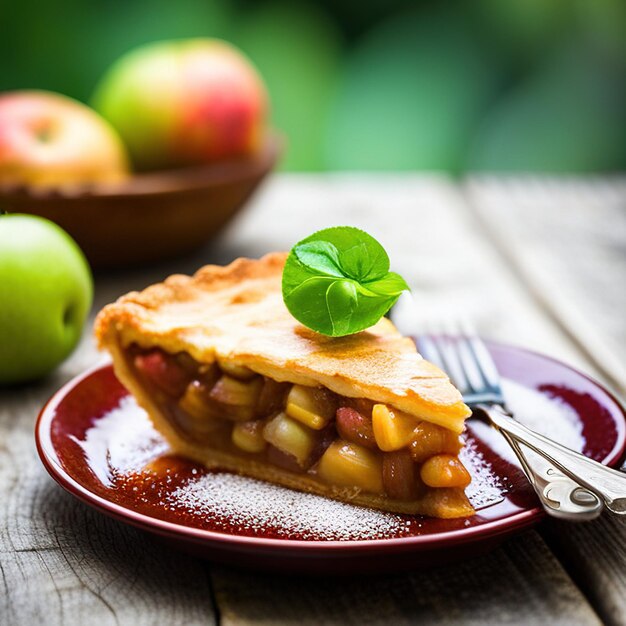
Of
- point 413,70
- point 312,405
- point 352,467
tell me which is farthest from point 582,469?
point 413,70

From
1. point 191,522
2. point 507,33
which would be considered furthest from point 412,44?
point 191,522

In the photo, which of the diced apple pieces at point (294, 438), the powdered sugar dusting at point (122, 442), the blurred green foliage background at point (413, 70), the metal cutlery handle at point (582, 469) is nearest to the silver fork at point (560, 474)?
the metal cutlery handle at point (582, 469)

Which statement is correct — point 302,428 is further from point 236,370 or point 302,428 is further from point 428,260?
point 428,260

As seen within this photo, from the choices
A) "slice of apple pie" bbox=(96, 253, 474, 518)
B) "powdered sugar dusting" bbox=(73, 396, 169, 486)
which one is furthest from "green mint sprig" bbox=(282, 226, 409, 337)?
"powdered sugar dusting" bbox=(73, 396, 169, 486)

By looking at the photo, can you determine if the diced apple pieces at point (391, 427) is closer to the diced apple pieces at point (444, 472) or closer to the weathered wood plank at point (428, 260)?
the diced apple pieces at point (444, 472)

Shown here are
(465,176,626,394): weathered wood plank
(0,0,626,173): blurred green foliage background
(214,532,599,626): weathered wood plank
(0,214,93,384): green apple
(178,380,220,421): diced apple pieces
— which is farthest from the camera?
(0,0,626,173): blurred green foliage background

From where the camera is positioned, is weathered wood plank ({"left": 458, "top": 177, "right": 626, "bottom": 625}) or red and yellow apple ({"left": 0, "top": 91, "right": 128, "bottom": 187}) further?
red and yellow apple ({"left": 0, "top": 91, "right": 128, "bottom": 187})

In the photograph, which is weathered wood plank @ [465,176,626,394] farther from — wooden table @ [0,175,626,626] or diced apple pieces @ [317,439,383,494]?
diced apple pieces @ [317,439,383,494]
